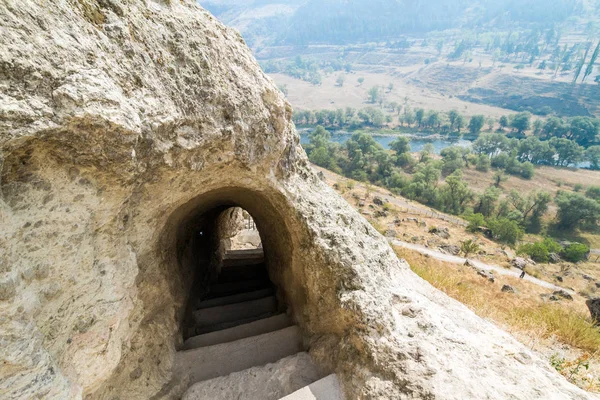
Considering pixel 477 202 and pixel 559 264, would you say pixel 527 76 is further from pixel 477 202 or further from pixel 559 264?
pixel 559 264

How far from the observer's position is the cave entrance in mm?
6355

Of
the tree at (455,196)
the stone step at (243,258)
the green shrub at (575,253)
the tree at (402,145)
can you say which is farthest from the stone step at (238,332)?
the tree at (402,145)

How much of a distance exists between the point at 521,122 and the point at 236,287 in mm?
113480

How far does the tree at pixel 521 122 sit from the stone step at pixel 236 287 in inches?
4443

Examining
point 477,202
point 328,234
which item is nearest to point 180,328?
point 328,234

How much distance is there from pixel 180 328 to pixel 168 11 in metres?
4.82

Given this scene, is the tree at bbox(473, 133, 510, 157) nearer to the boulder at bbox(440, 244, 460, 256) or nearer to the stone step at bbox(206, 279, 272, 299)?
the boulder at bbox(440, 244, 460, 256)

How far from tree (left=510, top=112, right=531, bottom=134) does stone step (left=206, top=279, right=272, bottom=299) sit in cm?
11285

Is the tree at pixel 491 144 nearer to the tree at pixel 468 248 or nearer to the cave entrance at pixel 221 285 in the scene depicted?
the tree at pixel 468 248

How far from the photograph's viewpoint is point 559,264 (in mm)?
33469

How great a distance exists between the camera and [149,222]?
3.87 meters

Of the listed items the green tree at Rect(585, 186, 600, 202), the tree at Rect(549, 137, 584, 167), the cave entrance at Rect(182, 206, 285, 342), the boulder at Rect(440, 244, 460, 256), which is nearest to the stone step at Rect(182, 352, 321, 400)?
the cave entrance at Rect(182, 206, 285, 342)

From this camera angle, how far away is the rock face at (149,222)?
245 cm

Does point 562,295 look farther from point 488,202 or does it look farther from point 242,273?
point 488,202
